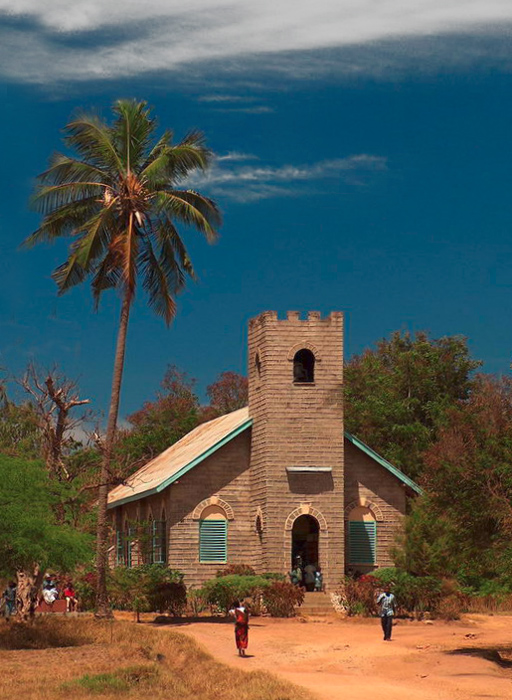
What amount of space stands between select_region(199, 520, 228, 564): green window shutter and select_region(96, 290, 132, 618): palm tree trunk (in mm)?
5322

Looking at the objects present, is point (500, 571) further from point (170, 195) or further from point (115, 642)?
point (170, 195)

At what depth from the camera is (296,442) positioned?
138 ft

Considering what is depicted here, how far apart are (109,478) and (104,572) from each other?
2.87m

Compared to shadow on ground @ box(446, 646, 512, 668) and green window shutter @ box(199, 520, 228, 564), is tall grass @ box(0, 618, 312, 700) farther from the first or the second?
green window shutter @ box(199, 520, 228, 564)

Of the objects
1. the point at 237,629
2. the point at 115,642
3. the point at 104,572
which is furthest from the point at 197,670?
the point at 104,572

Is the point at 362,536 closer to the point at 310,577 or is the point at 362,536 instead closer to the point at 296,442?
the point at 310,577

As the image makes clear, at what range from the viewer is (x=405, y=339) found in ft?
220

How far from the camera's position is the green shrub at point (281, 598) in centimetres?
3788

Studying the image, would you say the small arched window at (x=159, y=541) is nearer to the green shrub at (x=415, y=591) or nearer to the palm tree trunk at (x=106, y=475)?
the palm tree trunk at (x=106, y=475)

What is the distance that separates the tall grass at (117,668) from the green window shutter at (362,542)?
1205cm

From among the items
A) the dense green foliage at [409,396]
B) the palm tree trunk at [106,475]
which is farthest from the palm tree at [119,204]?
the dense green foliage at [409,396]

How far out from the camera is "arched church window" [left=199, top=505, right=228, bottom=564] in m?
42.4

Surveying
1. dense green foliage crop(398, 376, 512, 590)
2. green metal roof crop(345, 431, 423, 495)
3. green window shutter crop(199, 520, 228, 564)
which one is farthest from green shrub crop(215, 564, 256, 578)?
dense green foliage crop(398, 376, 512, 590)

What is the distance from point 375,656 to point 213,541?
48.4 feet
